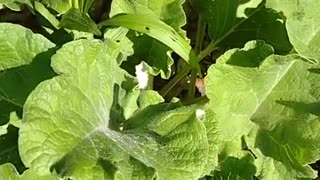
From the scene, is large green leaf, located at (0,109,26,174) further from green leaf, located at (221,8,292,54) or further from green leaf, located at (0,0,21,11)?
green leaf, located at (221,8,292,54)

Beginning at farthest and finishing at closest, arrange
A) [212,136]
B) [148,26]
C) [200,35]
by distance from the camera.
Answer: [200,35] < [148,26] < [212,136]

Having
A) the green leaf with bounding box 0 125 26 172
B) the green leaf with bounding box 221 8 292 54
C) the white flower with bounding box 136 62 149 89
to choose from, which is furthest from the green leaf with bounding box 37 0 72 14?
the green leaf with bounding box 221 8 292 54

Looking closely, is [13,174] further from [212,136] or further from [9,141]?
[212,136]

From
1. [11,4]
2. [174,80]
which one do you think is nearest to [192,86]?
[174,80]

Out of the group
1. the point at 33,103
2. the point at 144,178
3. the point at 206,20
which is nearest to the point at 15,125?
the point at 33,103

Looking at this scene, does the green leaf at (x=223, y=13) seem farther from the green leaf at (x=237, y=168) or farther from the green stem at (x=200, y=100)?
the green leaf at (x=237, y=168)

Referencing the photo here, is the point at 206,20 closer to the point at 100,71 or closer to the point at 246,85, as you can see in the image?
the point at 246,85
